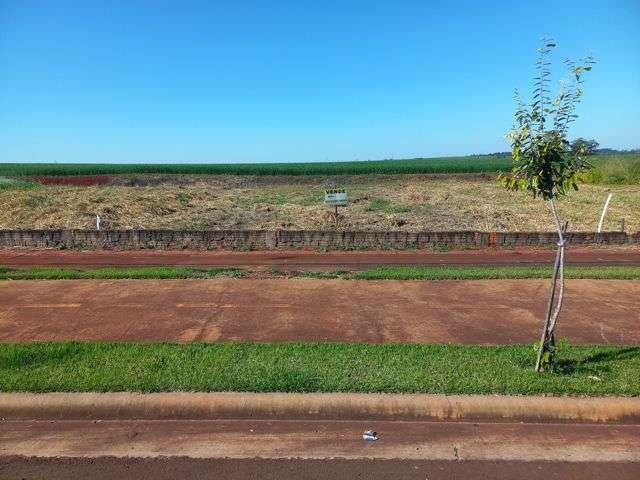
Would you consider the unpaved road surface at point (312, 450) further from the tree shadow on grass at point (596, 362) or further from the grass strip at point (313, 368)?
the tree shadow on grass at point (596, 362)

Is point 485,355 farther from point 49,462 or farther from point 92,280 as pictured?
point 92,280

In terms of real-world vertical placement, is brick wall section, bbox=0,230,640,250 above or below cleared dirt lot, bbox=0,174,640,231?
below

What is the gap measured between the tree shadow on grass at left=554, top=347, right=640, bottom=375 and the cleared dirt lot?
37.2 feet

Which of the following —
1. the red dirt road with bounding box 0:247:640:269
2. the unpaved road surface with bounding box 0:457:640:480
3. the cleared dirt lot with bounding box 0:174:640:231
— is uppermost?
the cleared dirt lot with bounding box 0:174:640:231

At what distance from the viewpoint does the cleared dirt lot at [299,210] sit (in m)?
18.1

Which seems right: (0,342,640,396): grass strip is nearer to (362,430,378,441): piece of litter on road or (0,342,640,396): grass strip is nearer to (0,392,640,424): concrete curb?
(0,392,640,424): concrete curb

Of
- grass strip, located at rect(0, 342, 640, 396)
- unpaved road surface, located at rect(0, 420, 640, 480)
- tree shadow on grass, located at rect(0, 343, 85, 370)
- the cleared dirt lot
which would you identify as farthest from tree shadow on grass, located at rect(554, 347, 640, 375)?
the cleared dirt lot

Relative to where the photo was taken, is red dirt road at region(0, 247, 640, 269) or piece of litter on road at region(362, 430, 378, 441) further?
red dirt road at region(0, 247, 640, 269)

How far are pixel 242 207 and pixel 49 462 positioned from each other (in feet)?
61.5

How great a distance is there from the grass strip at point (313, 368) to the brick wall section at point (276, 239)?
27.3 ft

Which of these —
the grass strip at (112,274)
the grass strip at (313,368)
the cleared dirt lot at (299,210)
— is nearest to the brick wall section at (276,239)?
the cleared dirt lot at (299,210)

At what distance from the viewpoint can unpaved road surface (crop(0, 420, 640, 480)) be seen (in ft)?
13.6

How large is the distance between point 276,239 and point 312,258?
1836 millimetres

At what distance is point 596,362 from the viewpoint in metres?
5.90
